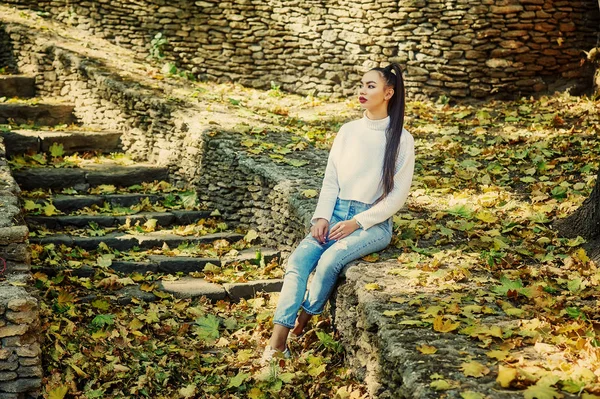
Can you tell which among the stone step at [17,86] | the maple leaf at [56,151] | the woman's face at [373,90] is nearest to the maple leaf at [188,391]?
the woman's face at [373,90]

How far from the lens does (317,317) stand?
4.73 m

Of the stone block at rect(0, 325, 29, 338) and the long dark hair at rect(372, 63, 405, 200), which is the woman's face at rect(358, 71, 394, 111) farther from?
the stone block at rect(0, 325, 29, 338)

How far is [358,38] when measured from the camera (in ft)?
31.6

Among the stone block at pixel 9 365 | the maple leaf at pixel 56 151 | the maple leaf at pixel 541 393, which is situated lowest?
the stone block at pixel 9 365

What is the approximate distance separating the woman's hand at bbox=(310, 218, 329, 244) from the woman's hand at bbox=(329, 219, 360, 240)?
5 centimetres

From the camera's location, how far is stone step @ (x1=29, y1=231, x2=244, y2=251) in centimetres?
554

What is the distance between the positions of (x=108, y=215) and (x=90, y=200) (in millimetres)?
322

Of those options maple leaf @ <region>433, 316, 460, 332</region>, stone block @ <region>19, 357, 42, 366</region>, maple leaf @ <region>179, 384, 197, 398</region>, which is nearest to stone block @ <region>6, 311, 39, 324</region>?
stone block @ <region>19, 357, 42, 366</region>

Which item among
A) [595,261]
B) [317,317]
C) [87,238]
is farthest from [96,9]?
[595,261]

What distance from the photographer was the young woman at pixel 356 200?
4219 mm

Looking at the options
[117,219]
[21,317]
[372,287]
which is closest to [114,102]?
[117,219]

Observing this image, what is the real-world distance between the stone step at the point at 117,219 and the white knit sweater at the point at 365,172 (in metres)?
2.29

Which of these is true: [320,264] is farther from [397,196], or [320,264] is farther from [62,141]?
[62,141]

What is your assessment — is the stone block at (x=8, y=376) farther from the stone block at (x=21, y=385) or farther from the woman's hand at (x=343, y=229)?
the woman's hand at (x=343, y=229)
